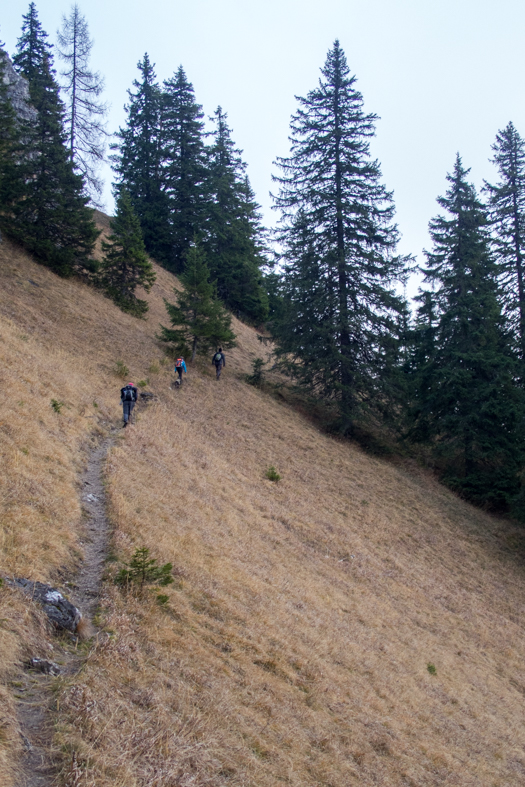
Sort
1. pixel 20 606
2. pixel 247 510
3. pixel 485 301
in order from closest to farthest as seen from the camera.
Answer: pixel 20 606 → pixel 247 510 → pixel 485 301

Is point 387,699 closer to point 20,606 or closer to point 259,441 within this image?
point 20,606

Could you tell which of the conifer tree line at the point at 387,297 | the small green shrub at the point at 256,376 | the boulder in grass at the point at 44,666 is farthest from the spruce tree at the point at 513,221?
the boulder in grass at the point at 44,666

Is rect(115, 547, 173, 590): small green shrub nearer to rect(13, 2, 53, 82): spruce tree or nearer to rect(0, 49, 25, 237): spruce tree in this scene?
rect(0, 49, 25, 237): spruce tree

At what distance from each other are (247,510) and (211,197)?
29165 millimetres

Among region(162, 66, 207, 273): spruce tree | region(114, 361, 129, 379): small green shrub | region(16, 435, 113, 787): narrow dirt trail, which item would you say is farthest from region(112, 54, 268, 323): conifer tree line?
region(16, 435, 113, 787): narrow dirt trail

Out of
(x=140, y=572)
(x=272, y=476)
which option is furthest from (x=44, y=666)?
(x=272, y=476)

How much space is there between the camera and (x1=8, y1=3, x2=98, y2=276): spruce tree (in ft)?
77.6

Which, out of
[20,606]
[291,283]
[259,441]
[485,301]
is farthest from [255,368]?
[20,606]

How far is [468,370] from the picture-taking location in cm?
2247

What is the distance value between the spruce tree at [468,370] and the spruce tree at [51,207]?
60.3 ft

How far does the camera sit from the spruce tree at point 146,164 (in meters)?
37.5

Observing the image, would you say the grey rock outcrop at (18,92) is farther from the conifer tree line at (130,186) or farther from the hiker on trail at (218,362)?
the hiker on trail at (218,362)

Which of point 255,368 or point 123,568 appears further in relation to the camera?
point 255,368

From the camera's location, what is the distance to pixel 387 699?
7.59 meters
